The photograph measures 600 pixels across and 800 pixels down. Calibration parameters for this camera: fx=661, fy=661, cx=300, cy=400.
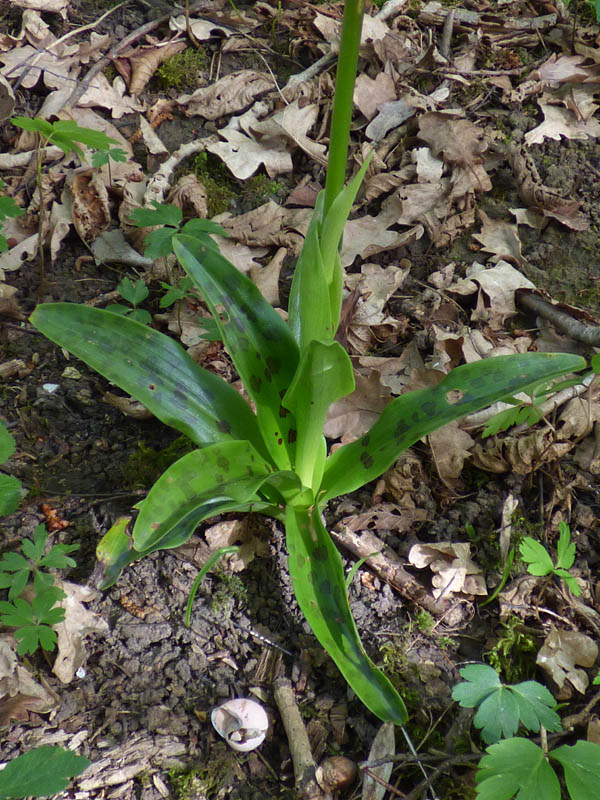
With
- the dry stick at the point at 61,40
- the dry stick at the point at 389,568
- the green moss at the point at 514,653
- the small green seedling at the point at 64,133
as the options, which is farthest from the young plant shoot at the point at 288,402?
the dry stick at the point at 61,40

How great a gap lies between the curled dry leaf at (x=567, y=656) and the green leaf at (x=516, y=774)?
33cm

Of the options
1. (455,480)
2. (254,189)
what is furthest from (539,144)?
(455,480)

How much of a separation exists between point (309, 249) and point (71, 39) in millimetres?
2220

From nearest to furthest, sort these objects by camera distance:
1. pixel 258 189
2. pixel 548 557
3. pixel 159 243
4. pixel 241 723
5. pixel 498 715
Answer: pixel 498 715, pixel 241 723, pixel 548 557, pixel 159 243, pixel 258 189

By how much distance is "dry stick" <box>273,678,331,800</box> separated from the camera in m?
1.33

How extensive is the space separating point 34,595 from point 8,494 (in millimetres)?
243

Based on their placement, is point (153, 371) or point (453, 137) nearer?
point (153, 371)

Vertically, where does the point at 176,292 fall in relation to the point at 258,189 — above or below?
below

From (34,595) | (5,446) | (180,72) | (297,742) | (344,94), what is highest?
(344,94)

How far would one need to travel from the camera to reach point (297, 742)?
138 centimetres

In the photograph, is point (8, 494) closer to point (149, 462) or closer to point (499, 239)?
point (149, 462)

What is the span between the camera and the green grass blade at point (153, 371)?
1485 mm

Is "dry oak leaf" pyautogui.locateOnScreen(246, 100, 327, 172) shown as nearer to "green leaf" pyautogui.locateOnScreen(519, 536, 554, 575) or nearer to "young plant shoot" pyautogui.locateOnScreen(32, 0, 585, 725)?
"young plant shoot" pyautogui.locateOnScreen(32, 0, 585, 725)

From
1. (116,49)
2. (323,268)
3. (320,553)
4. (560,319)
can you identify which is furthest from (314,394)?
(116,49)
